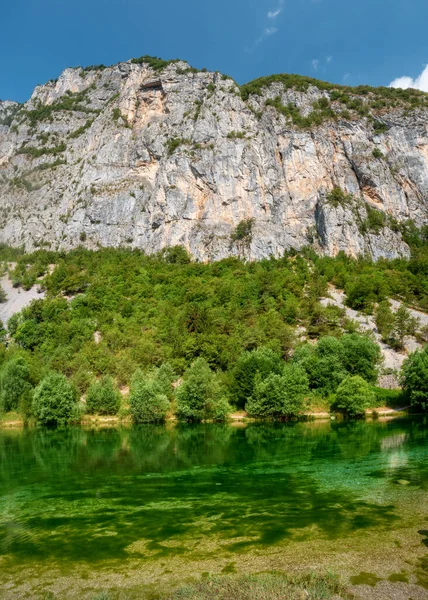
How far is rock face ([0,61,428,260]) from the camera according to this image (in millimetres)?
114375

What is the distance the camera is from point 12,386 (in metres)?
59.6

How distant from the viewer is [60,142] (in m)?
149

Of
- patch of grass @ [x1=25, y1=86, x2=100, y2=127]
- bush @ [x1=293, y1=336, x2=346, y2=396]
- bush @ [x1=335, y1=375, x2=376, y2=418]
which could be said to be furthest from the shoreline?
patch of grass @ [x1=25, y1=86, x2=100, y2=127]

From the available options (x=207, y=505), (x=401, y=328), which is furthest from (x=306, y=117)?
(x=207, y=505)

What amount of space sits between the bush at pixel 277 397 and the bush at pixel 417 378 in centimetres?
1248

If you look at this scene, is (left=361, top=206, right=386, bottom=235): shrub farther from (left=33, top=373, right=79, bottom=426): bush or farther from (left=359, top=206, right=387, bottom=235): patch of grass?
(left=33, top=373, right=79, bottom=426): bush

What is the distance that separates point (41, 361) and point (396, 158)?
346ft

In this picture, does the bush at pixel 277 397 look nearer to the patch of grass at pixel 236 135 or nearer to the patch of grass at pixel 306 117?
the patch of grass at pixel 236 135

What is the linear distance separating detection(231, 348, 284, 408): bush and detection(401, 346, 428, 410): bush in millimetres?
15212

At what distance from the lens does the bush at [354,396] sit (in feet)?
171

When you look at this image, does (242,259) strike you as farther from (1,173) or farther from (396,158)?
(1,173)

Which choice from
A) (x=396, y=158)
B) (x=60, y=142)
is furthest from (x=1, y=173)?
(x=396, y=158)

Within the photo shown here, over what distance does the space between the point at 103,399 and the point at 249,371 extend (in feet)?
63.3

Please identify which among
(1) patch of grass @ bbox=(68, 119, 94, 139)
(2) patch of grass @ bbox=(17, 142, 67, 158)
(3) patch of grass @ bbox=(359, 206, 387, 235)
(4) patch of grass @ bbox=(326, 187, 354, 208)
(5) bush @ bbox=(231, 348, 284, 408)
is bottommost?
(5) bush @ bbox=(231, 348, 284, 408)
